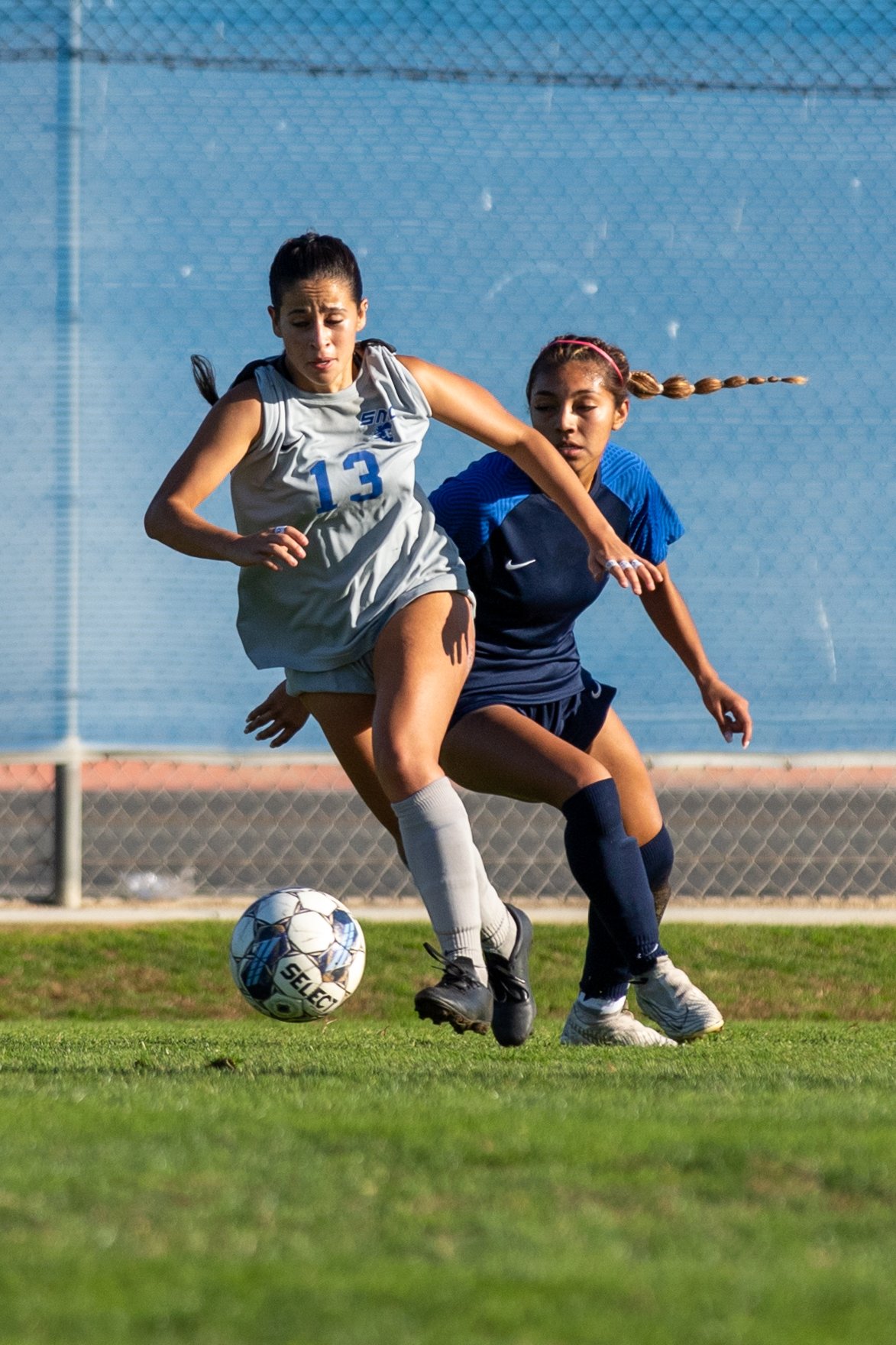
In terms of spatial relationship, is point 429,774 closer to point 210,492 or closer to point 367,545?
point 367,545

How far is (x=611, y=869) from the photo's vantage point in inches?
172

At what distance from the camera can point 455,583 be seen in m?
4.24

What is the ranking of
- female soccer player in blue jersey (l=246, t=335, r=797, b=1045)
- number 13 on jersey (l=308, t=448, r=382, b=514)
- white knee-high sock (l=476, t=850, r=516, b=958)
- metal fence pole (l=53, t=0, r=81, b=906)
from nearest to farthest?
number 13 on jersey (l=308, t=448, r=382, b=514) → white knee-high sock (l=476, t=850, r=516, b=958) → female soccer player in blue jersey (l=246, t=335, r=797, b=1045) → metal fence pole (l=53, t=0, r=81, b=906)

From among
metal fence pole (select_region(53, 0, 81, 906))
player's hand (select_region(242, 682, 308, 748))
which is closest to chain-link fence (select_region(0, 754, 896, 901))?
metal fence pole (select_region(53, 0, 81, 906))

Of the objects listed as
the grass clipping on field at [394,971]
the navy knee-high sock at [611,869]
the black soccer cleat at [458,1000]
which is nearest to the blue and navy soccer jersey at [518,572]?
the navy knee-high sock at [611,869]

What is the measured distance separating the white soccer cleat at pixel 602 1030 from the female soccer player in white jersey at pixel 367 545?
515 mm

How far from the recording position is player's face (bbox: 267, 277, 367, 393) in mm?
4066

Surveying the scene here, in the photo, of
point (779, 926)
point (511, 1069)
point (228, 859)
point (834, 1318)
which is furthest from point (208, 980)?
point (834, 1318)

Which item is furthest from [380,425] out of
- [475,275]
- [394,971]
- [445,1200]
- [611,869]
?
[475,275]

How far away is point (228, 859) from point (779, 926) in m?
2.61

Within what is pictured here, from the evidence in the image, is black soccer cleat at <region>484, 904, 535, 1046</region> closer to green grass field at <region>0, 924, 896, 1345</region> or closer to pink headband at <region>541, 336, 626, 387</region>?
green grass field at <region>0, 924, 896, 1345</region>

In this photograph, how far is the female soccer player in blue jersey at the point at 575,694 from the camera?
4.43 metres

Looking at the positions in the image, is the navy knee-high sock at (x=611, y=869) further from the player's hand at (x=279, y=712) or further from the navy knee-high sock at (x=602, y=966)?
the player's hand at (x=279, y=712)

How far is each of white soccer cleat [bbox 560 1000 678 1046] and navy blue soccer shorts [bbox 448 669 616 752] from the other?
2.28 feet
